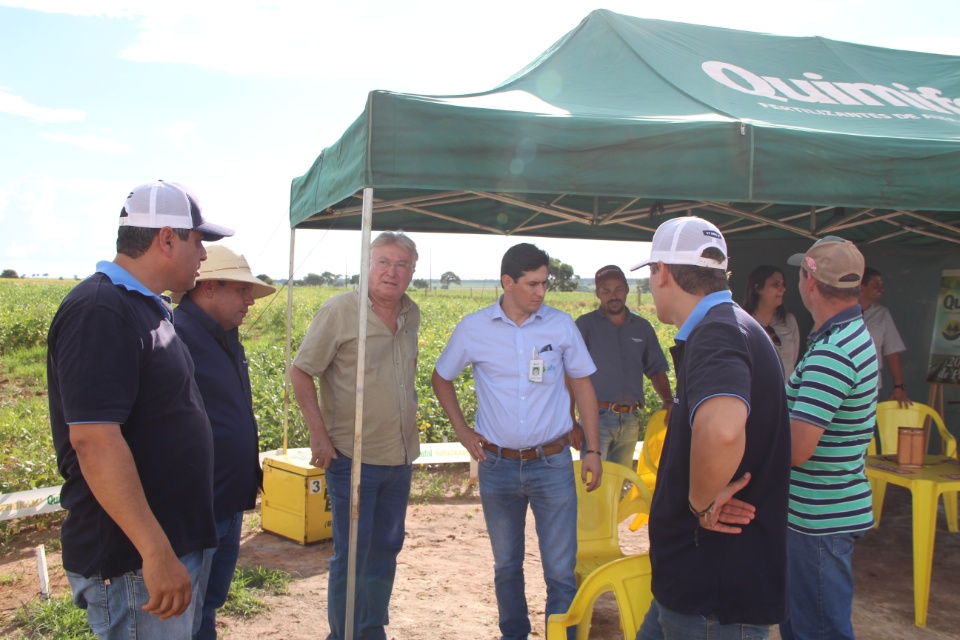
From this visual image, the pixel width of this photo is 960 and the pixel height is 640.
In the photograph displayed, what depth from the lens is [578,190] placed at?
3.13 m

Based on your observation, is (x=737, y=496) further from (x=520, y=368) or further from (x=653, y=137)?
(x=653, y=137)

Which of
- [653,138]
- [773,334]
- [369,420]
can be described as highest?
[653,138]

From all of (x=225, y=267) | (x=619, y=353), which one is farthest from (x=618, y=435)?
(x=225, y=267)

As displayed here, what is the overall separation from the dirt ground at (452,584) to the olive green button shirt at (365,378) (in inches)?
43.6

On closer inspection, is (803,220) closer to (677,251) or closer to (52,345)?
(677,251)

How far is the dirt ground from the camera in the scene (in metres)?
3.80

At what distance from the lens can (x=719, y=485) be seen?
1.85m

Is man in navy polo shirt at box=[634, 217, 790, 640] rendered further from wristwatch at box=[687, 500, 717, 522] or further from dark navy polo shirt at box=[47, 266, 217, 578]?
dark navy polo shirt at box=[47, 266, 217, 578]

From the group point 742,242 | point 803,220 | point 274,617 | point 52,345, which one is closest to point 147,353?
point 52,345

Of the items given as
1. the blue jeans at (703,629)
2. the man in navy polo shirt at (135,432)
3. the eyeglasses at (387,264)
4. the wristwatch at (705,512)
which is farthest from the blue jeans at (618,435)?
the man in navy polo shirt at (135,432)

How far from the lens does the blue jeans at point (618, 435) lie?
497 centimetres

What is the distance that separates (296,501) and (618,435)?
7.47 feet

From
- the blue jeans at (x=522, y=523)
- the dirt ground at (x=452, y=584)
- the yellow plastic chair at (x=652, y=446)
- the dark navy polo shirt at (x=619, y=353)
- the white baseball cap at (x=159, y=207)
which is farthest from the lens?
the dark navy polo shirt at (x=619, y=353)

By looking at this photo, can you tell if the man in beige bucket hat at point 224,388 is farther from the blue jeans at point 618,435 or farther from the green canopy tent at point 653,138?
the blue jeans at point 618,435
